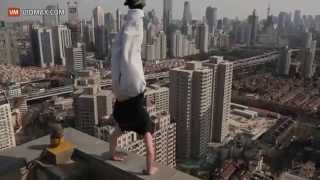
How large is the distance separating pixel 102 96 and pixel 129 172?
5.61 m

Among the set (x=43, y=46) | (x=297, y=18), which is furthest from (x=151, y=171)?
(x=297, y=18)

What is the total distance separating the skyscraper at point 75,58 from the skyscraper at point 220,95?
7.49 meters

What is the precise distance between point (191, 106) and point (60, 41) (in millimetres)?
10230

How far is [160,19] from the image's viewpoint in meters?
22.6

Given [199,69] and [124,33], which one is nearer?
[124,33]

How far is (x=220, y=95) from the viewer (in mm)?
6727

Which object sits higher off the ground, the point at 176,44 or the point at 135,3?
the point at 135,3

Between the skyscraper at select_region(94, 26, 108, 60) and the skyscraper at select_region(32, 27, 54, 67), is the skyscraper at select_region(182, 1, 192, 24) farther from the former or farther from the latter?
the skyscraper at select_region(32, 27, 54, 67)

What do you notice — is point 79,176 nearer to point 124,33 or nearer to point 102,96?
point 124,33

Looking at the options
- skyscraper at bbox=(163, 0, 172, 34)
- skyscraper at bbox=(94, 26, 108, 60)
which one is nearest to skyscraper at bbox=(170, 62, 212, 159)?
skyscraper at bbox=(94, 26, 108, 60)

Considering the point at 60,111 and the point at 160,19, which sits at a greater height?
the point at 160,19

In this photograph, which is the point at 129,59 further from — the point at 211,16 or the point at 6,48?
the point at 211,16

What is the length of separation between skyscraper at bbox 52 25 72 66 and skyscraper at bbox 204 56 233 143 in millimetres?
9476

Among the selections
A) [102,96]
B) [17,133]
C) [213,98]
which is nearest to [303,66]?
[213,98]
